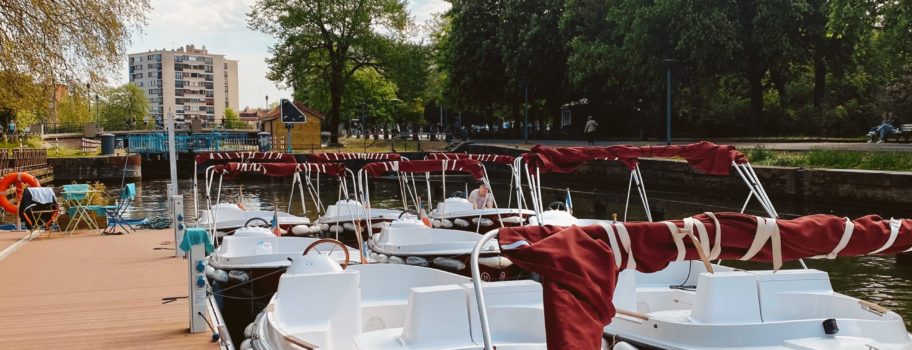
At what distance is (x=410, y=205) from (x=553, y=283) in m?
28.9

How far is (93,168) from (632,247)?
4709 centimetres

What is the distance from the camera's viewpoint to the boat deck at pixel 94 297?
877cm

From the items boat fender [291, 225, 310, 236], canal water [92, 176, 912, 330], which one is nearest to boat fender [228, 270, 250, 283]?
boat fender [291, 225, 310, 236]

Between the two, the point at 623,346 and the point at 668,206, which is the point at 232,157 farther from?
the point at 668,206

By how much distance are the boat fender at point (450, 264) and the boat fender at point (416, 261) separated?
0.73 feet

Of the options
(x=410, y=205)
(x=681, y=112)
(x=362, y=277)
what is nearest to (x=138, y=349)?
(x=362, y=277)

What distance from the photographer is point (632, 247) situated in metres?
4.59

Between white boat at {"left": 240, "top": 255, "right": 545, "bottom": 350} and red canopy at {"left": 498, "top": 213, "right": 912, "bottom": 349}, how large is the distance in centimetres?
254

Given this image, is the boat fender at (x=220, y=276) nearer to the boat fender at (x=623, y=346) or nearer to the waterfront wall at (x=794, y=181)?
the boat fender at (x=623, y=346)

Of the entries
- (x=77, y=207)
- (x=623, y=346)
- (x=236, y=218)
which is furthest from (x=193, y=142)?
(x=623, y=346)

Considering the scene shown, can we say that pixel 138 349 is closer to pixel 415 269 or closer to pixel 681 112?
pixel 415 269

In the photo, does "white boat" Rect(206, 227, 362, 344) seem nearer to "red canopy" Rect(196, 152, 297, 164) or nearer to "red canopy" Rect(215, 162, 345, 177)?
"red canopy" Rect(215, 162, 345, 177)

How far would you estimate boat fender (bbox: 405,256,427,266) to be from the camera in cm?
1400

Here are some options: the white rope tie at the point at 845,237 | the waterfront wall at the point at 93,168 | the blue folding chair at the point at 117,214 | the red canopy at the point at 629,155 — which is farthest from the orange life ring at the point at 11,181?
the waterfront wall at the point at 93,168
